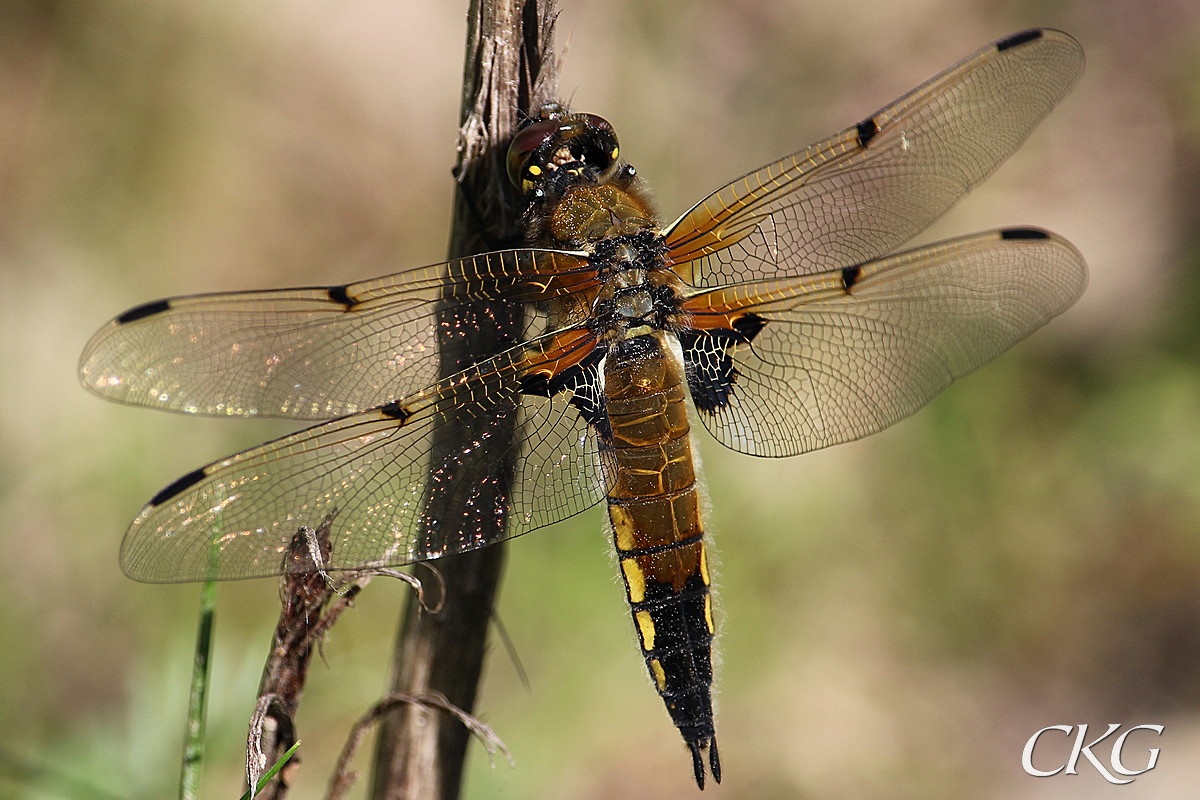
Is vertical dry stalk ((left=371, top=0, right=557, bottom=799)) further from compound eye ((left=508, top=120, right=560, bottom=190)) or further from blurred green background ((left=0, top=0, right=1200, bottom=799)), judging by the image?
blurred green background ((left=0, top=0, right=1200, bottom=799))

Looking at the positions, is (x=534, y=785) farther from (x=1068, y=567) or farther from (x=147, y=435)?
(x=1068, y=567)

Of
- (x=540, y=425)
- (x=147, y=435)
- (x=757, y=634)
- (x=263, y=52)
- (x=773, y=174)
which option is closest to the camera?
(x=540, y=425)

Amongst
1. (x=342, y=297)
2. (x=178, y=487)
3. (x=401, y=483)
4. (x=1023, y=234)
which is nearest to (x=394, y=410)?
(x=401, y=483)

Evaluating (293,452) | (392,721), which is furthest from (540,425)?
(392,721)

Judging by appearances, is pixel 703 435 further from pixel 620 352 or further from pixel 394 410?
pixel 394 410

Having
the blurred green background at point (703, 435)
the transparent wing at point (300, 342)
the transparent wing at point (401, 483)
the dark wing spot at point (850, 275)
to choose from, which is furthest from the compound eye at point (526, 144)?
the blurred green background at point (703, 435)

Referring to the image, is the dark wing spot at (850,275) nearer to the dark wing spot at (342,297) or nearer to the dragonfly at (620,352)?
the dragonfly at (620,352)
